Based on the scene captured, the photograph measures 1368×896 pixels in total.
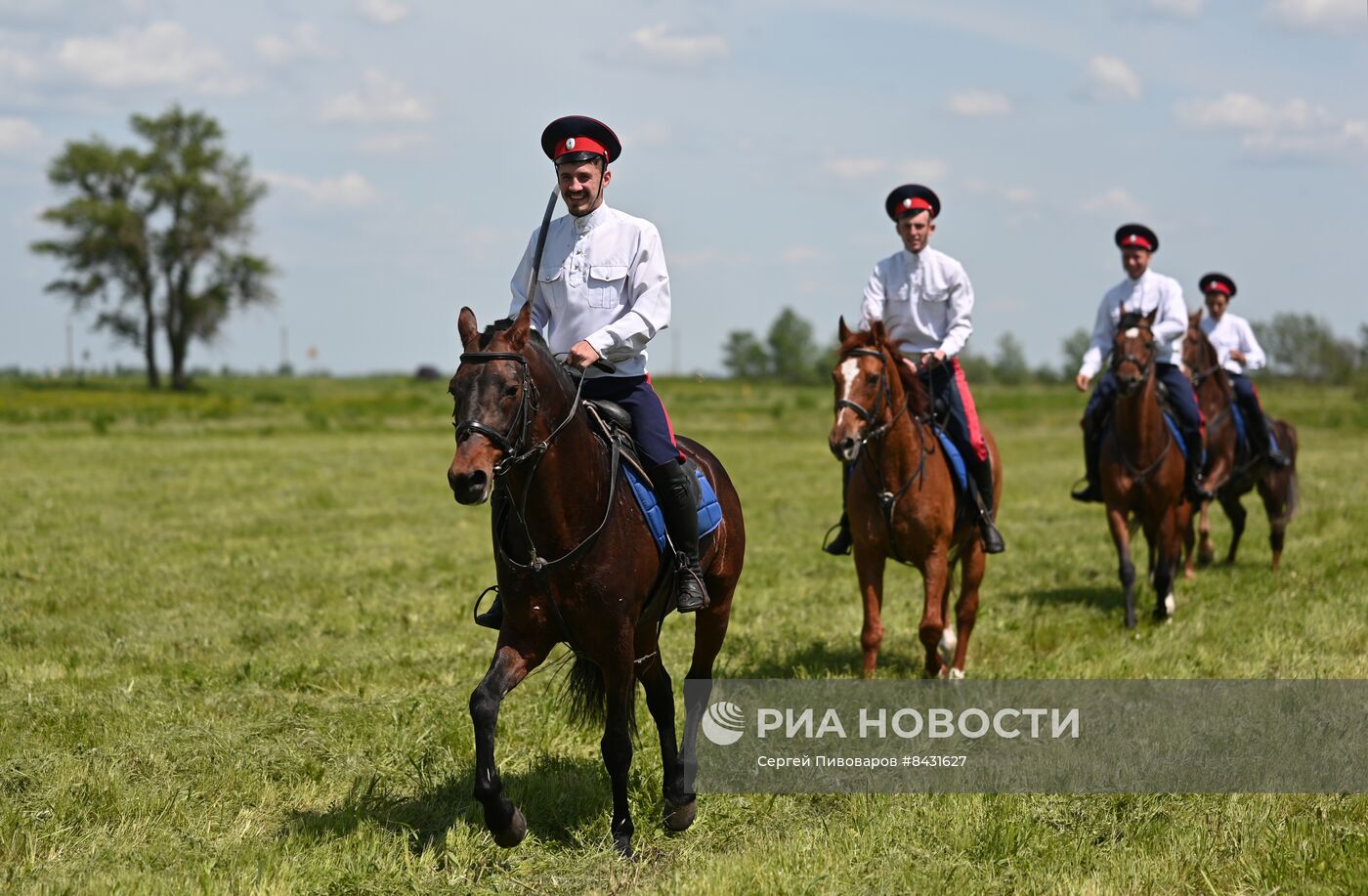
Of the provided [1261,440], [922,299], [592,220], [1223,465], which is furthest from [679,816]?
[1261,440]

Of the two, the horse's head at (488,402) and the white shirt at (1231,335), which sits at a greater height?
the white shirt at (1231,335)

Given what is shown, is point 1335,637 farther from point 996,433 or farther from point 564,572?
point 996,433

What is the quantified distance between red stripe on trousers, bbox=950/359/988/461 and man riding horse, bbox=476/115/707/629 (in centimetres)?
406

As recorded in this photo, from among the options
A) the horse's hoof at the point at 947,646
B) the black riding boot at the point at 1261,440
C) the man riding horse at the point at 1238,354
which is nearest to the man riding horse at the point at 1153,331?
the man riding horse at the point at 1238,354

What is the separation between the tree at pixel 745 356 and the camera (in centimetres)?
14375

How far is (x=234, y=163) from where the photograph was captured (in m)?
79.8

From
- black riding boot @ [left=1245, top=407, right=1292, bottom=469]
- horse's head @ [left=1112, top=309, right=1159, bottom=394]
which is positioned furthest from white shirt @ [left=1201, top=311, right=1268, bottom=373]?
horse's head @ [left=1112, top=309, right=1159, bottom=394]

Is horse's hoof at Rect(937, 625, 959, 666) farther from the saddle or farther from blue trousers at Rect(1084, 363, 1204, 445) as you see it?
the saddle

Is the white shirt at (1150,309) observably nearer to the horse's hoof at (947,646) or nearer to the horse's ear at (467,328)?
the horse's hoof at (947,646)

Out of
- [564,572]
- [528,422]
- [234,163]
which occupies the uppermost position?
[234,163]

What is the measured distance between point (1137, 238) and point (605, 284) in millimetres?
7892

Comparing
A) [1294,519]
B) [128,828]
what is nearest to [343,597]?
[128,828]

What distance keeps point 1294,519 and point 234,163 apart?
7383 cm

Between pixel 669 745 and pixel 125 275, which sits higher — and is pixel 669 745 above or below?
below
